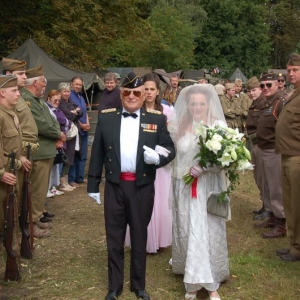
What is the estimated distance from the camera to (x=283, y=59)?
71.1m

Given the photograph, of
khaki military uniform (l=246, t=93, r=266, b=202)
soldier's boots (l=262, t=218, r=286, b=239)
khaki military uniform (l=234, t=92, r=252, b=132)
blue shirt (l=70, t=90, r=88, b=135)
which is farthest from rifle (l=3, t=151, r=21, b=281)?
khaki military uniform (l=234, t=92, r=252, b=132)

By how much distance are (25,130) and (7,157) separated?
2.92ft

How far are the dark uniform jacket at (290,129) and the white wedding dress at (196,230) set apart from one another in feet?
4.03

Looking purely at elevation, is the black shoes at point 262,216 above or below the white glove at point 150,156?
below

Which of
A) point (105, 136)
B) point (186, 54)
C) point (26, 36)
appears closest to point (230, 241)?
point (105, 136)

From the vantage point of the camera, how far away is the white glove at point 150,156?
14.0 ft

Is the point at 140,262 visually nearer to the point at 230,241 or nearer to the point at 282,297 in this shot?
the point at 282,297

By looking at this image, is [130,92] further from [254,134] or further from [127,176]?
[254,134]

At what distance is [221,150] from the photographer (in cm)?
438

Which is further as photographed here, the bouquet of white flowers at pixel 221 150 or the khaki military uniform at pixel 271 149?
the khaki military uniform at pixel 271 149

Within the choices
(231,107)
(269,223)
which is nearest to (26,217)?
(269,223)

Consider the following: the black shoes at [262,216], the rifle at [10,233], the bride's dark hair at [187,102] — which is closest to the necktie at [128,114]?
the bride's dark hair at [187,102]

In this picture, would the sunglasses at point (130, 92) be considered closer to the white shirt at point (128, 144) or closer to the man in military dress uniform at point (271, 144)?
the white shirt at point (128, 144)

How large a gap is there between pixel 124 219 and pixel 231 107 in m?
8.52
